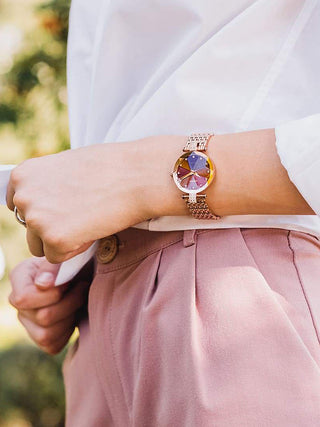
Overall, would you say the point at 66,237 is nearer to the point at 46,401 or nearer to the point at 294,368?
the point at 294,368

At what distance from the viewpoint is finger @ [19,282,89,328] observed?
120 cm

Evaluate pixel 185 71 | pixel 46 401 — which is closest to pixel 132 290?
pixel 185 71

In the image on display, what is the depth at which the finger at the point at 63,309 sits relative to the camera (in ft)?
3.93

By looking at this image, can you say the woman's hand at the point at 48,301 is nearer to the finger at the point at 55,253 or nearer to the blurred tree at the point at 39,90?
the finger at the point at 55,253

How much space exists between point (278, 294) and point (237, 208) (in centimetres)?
12

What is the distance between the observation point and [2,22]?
9.53 ft

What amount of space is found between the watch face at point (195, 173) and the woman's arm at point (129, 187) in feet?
0.04

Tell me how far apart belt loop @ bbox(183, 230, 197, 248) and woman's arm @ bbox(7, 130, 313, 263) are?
3 cm

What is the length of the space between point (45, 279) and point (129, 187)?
1.19ft

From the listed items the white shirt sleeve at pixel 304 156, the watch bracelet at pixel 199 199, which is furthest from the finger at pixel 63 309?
the white shirt sleeve at pixel 304 156

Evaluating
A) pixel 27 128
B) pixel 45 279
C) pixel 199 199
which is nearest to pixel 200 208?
pixel 199 199

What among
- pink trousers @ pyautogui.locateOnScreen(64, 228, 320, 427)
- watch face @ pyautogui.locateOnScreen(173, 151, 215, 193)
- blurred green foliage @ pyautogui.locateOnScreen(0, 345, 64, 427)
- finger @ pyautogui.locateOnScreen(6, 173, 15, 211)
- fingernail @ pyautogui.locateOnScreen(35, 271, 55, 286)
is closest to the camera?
pink trousers @ pyautogui.locateOnScreen(64, 228, 320, 427)

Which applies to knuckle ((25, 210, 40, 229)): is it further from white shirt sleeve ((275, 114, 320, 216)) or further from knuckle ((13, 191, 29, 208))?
white shirt sleeve ((275, 114, 320, 216))

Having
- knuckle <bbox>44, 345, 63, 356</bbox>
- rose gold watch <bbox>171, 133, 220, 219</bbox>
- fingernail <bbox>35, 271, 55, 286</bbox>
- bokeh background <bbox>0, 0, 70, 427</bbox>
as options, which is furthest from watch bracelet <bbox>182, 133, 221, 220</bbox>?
bokeh background <bbox>0, 0, 70, 427</bbox>
